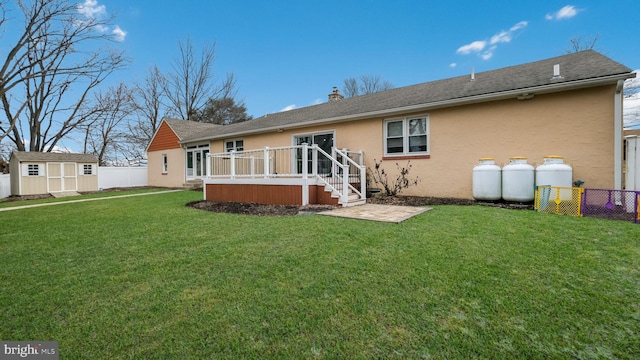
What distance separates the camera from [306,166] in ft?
23.4

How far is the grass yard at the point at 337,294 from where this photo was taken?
1714mm

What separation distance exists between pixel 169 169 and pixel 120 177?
428cm

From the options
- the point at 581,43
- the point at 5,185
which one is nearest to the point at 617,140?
the point at 581,43

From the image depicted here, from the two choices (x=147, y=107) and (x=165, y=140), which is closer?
(x=165, y=140)

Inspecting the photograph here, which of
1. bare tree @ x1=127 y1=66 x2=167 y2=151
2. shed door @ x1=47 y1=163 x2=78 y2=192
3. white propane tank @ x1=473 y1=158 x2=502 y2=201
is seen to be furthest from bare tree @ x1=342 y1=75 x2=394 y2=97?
shed door @ x1=47 y1=163 x2=78 y2=192

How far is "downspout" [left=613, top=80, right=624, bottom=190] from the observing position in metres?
5.80

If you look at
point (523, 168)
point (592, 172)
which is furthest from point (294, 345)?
point (592, 172)

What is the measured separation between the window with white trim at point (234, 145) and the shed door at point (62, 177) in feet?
31.1

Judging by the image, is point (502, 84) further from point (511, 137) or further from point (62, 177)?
point (62, 177)

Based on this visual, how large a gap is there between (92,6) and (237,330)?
14.9m

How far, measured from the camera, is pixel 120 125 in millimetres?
24625

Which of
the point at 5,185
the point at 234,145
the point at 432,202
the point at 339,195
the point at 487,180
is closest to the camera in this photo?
the point at 487,180

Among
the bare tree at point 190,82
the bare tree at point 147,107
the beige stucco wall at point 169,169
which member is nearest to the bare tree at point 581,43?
the beige stucco wall at point 169,169

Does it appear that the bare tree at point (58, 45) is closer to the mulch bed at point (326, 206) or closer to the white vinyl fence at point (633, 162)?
the mulch bed at point (326, 206)
